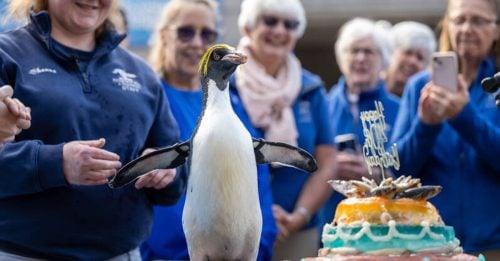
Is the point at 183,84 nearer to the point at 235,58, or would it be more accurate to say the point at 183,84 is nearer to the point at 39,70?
the point at 39,70

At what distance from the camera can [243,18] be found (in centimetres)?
620

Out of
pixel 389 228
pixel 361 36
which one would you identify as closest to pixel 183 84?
pixel 361 36

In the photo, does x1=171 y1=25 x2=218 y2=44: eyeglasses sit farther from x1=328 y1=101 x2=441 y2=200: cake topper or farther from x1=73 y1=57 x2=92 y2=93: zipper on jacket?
→ x1=328 y1=101 x2=441 y2=200: cake topper

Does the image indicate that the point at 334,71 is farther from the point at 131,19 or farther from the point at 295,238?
the point at 295,238

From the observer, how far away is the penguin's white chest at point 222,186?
3.39 metres

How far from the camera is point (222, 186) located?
133 inches

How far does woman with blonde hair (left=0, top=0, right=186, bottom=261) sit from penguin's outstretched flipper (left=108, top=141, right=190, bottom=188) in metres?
0.11

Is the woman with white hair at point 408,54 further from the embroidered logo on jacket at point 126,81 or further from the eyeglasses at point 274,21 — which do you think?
the embroidered logo on jacket at point 126,81

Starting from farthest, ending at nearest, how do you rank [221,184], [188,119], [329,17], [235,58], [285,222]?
[329,17], [285,222], [188,119], [235,58], [221,184]

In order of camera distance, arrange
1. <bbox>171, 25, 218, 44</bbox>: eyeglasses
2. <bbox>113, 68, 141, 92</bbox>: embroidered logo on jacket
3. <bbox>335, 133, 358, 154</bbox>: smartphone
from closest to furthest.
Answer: <bbox>113, 68, 141, 92</bbox>: embroidered logo on jacket < <bbox>171, 25, 218, 44</bbox>: eyeglasses < <bbox>335, 133, 358, 154</bbox>: smartphone

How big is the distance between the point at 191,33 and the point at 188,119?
0.56 metres

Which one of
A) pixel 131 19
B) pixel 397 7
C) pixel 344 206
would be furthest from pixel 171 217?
pixel 397 7

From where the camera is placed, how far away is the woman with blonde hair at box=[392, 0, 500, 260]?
511 cm

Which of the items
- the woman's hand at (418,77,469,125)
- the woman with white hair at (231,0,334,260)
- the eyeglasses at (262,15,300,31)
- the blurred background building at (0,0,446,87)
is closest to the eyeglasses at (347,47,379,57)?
the woman with white hair at (231,0,334,260)
